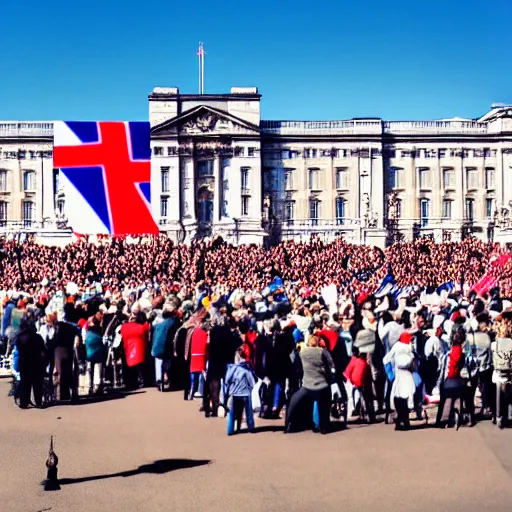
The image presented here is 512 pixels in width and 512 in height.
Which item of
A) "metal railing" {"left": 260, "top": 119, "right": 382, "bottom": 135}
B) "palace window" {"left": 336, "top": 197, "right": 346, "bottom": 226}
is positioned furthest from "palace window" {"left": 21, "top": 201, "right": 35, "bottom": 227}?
"palace window" {"left": 336, "top": 197, "right": 346, "bottom": 226}

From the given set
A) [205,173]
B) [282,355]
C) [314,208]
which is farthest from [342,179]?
[282,355]

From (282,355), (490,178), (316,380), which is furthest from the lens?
(490,178)

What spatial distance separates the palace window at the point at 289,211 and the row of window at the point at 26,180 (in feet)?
73.5

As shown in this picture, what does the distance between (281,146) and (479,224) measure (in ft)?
60.9

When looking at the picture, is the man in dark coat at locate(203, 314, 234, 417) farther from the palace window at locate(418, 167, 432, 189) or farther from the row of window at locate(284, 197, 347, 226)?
the palace window at locate(418, 167, 432, 189)

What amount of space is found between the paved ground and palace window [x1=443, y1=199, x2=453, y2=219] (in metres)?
64.2

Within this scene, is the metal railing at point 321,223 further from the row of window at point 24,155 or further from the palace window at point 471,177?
the row of window at point 24,155

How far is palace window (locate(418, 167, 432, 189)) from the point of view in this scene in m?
79.1

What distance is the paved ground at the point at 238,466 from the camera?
11.8m

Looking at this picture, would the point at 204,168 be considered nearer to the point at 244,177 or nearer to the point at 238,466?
the point at 244,177

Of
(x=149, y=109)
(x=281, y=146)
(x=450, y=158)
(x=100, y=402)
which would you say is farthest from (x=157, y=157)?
(x=100, y=402)

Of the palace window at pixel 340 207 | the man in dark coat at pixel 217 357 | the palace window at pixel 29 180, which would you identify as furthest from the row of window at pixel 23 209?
the man in dark coat at pixel 217 357

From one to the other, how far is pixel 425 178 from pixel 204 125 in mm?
19960

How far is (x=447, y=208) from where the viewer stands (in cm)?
7919
